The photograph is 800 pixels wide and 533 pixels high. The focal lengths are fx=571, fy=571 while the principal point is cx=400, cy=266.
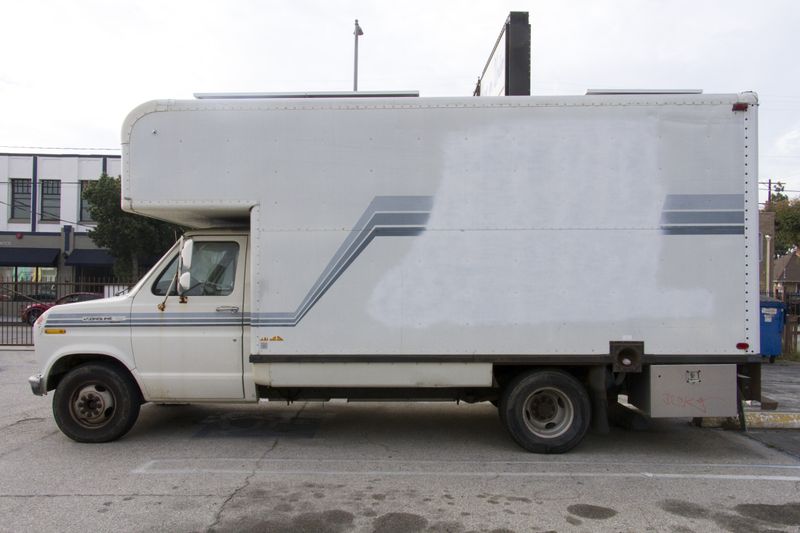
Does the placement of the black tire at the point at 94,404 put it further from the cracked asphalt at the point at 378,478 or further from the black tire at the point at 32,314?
the black tire at the point at 32,314

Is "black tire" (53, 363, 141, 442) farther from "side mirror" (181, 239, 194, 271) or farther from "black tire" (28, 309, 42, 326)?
"black tire" (28, 309, 42, 326)

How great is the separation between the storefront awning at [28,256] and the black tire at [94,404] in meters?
27.9

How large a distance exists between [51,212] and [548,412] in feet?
106

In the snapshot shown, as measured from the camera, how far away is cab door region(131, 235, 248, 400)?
5883 millimetres

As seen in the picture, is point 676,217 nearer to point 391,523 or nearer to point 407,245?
point 407,245

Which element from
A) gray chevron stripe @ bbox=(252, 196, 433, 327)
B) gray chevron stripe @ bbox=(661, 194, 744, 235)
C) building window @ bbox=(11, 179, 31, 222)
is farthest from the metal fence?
gray chevron stripe @ bbox=(661, 194, 744, 235)

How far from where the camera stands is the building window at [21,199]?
30.6 metres

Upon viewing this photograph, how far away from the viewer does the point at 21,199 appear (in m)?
30.7

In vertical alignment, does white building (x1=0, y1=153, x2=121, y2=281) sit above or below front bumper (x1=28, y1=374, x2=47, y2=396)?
above

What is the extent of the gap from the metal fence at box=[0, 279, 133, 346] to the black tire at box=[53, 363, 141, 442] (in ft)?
26.5

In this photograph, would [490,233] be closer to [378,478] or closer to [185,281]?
[378,478]

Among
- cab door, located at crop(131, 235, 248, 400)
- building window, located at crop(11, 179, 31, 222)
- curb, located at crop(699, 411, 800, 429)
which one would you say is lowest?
curb, located at crop(699, 411, 800, 429)

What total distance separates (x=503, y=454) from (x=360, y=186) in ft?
10.1

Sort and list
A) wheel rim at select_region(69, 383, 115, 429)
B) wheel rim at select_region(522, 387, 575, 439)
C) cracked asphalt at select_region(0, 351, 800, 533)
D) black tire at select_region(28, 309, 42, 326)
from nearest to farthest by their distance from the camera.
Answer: cracked asphalt at select_region(0, 351, 800, 533)
wheel rim at select_region(522, 387, 575, 439)
wheel rim at select_region(69, 383, 115, 429)
black tire at select_region(28, 309, 42, 326)
